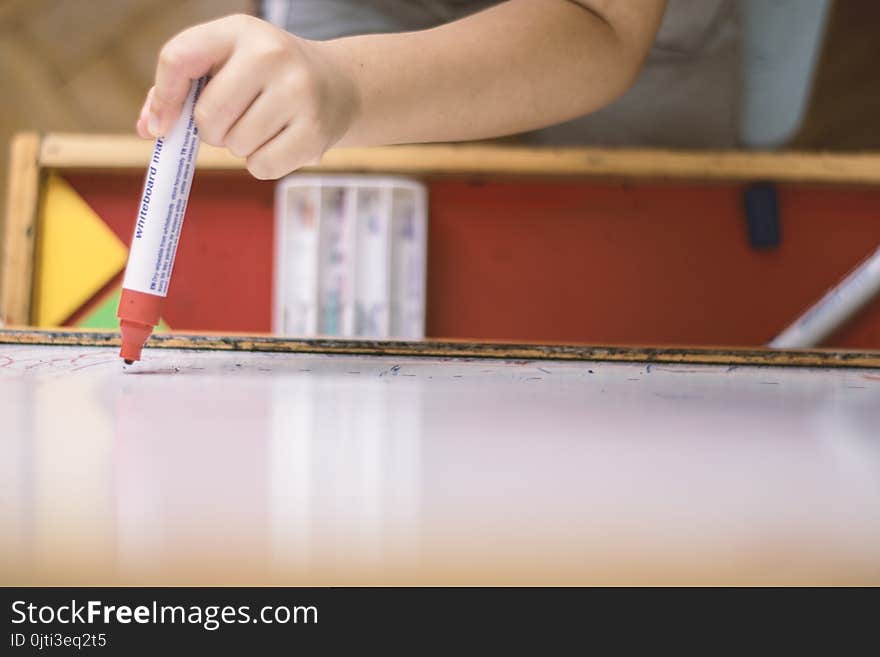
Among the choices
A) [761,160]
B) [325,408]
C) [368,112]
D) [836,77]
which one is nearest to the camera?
[325,408]

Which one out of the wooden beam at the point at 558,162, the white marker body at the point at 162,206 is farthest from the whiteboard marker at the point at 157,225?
the wooden beam at the point at 558,162

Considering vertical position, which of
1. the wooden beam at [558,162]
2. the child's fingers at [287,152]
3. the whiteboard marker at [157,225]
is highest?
the wooden beam at [558,162]

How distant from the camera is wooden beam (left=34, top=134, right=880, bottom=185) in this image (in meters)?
0.81

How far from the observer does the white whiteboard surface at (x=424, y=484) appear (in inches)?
5.3

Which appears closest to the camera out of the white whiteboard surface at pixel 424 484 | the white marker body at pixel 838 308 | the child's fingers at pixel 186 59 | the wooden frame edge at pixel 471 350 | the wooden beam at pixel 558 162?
the white whiteboard surface at pixel 424 484

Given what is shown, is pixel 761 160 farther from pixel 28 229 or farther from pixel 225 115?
pixel 28 229

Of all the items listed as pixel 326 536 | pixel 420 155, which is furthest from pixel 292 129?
pixel 420 155

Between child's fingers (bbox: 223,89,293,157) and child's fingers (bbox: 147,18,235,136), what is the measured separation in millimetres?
27

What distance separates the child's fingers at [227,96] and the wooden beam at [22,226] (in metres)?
0.63

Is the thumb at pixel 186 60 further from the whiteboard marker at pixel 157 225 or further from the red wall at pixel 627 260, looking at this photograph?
the red wall at pixel 627 260

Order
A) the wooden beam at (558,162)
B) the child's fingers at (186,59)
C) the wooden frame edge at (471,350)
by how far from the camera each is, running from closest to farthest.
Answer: the child's fingers at (186,59) → the wooden frame edge at (471,350) → the wooden beam at (558,162)

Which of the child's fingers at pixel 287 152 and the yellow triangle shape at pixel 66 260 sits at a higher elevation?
the yellow triangle shape at pixel 66 260

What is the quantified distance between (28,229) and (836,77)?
1.07 m

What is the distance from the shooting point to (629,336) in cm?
85
